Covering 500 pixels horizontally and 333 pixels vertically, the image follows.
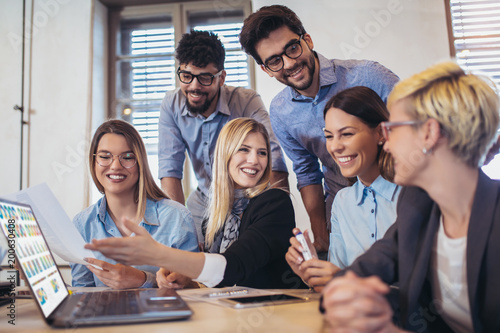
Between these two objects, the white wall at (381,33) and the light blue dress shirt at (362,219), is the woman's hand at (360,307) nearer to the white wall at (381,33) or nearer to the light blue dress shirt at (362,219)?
the light blue dress shirt at (362,219)

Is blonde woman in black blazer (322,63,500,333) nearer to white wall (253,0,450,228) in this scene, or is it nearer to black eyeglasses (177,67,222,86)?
black eyeglasses (177,67,222,86)

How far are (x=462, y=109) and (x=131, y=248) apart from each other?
802 millimetres

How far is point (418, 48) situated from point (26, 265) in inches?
134

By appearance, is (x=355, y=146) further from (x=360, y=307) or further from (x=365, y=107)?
(x=360, y=307)

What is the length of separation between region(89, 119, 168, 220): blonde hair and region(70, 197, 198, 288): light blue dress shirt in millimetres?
37

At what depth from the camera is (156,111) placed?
3.94 meters

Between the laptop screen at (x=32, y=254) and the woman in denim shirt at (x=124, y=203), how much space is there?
2.19ft

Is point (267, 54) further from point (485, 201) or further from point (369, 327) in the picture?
point (369, 327)

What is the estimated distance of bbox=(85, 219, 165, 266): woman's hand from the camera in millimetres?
919

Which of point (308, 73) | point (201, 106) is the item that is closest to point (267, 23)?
point (308, 73)

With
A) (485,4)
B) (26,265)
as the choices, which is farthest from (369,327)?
(485,4)

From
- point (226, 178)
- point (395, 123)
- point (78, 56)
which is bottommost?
point (226, 178)

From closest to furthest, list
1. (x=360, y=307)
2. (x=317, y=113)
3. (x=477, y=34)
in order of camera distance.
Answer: (x=360, y=307), (x=317, y=113), (x=477, y=34)

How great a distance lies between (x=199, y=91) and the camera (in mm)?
2373
